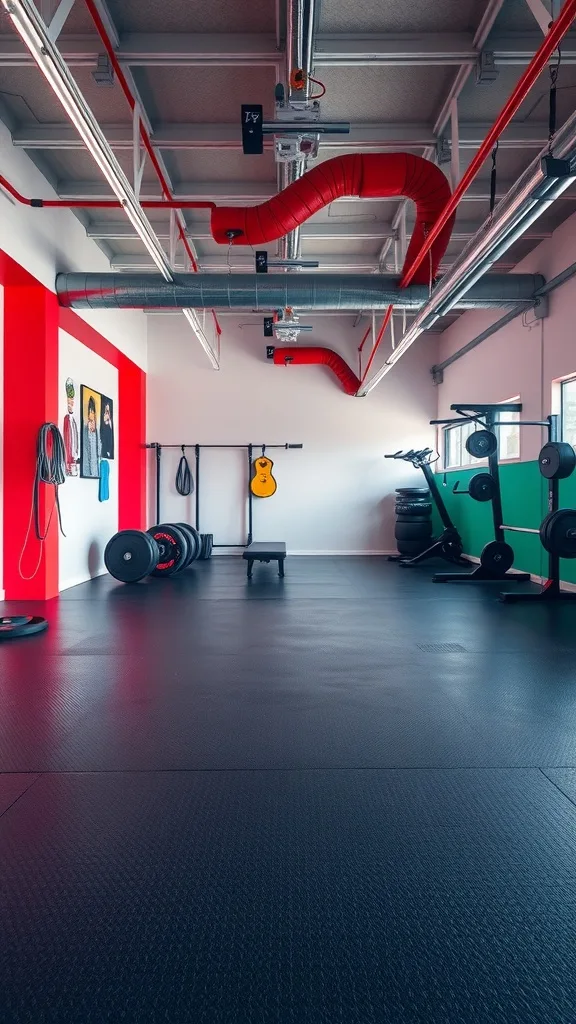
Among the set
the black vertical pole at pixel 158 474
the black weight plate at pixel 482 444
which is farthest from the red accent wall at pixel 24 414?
the black weight plate at pixel 482 444

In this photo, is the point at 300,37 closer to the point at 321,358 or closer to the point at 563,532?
the point at 563,532

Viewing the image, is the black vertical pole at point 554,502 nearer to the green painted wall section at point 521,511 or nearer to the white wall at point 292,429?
the green painted wall section at point 521,511

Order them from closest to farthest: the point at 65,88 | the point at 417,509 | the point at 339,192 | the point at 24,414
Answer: the point at 65,88 < the point at 339,192 < the point at 24,414 < the point at 417,509

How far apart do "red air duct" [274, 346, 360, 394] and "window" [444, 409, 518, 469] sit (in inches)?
64.7

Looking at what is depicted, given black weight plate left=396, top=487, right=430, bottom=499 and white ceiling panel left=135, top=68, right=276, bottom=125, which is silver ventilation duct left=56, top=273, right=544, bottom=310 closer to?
white ceiling panel left=135, top=68, right=276, bottom=125

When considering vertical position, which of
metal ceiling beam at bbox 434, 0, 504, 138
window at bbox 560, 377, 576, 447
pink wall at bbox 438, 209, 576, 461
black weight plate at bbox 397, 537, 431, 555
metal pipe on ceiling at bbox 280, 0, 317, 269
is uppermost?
metal ceiling beam at bbox 434, 0, 504, 138

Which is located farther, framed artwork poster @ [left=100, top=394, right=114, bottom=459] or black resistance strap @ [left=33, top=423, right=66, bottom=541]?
Answer: framed artwork poster @ [left=100, top=394, right=114, bottom=459]

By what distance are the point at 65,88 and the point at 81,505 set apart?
4530 mm

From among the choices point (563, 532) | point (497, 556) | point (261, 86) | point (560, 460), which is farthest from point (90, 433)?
point (563, 532)

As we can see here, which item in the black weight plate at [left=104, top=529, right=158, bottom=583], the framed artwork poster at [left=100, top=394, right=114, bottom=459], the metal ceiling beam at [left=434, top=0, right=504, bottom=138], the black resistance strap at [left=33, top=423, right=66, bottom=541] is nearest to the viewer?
the metal ceiling beam at [left=434, top=0, right=504, bottom=138]

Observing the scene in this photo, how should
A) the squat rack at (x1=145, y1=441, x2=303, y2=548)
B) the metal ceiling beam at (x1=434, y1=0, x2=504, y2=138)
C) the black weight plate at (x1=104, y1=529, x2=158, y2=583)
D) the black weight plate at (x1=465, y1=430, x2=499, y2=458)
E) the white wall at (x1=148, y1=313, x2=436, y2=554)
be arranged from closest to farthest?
the metal ceiling beam at (x1=434, y1=0, x2=504, y2=138) → the black weight plate at (x1=465, y1=430, x2=499, y2=458) → the black weight plate at (x1=104, y1=529, x2=158, y2=583) → the squat rack at (x1=145, y1=441, x2=303, y2=548) → the white wall at (x1=148, y1=313, x2=436, y2=554)

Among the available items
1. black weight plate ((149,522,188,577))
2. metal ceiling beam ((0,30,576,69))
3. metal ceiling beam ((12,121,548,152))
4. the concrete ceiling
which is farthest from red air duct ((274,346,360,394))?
metal ceiling beam ((0,30,576,69))

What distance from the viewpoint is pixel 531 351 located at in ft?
20.2

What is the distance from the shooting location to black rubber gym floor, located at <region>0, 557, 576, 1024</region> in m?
1.16
